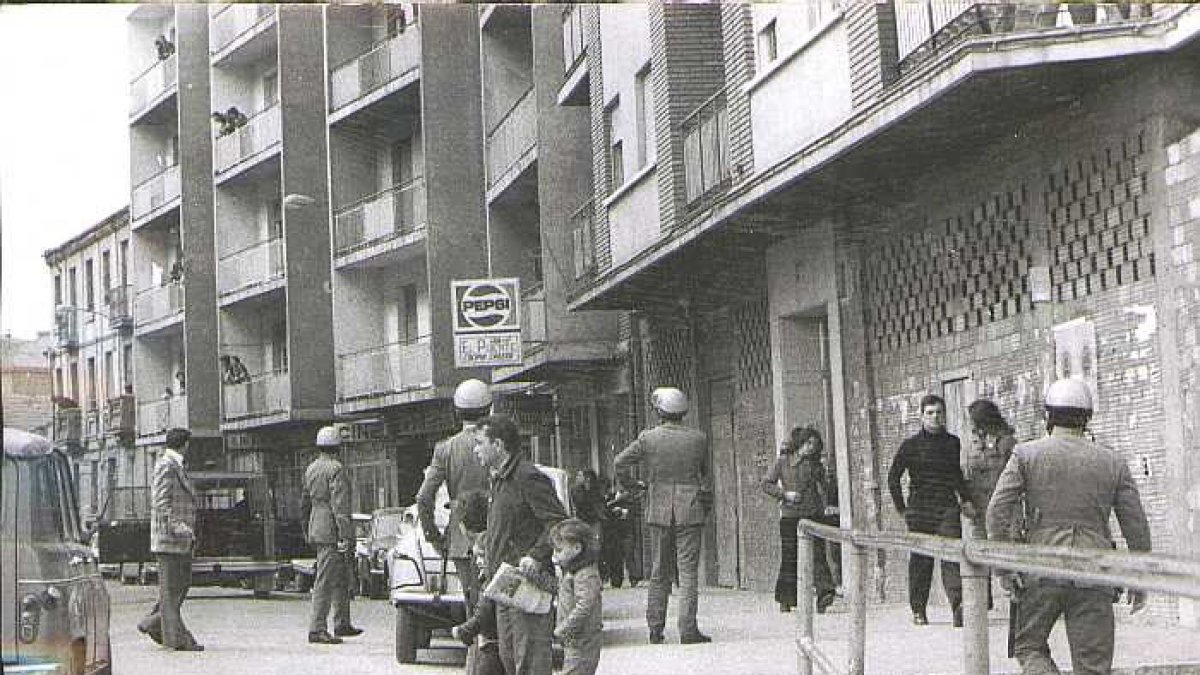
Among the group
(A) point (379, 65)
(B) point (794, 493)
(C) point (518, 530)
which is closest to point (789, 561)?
(B) point (794, 493)

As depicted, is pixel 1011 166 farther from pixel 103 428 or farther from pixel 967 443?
pixel 103 428

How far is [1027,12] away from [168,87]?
2762 mm

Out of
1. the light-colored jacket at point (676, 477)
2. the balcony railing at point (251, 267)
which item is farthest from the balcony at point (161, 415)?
the light-colored jacket at point (676, 477)

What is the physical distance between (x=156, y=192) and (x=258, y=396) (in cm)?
78

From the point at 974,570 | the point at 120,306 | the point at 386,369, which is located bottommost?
the point at 974,570

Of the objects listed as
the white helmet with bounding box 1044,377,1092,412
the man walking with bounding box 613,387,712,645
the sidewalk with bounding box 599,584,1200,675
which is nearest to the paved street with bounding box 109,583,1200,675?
the sidewalk with bounding box 599,584,1200,675

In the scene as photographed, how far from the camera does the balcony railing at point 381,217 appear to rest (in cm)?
584

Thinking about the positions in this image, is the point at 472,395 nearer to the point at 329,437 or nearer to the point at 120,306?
the point at 329,437

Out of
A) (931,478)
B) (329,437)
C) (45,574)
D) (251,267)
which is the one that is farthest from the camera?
(251,267)

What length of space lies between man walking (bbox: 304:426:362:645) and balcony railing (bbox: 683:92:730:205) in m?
1.46

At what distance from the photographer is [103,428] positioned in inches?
219

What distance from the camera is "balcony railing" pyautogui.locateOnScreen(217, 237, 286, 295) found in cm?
582

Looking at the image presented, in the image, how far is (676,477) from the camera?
581 cm

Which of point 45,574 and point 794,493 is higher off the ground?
point 794,493
